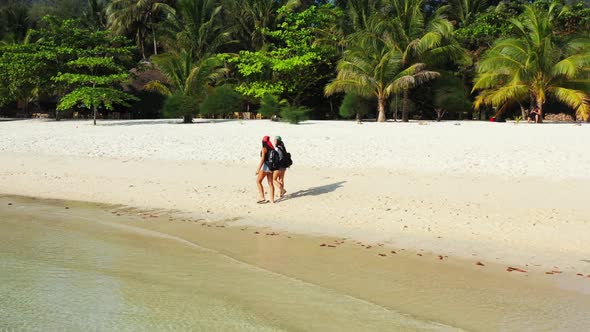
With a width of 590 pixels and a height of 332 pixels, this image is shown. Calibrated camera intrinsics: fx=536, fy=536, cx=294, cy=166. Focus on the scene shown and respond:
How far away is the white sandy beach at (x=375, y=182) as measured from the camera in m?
8.20

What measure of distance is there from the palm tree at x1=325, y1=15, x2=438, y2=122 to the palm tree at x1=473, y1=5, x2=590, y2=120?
3657 mm

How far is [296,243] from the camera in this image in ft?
26.6

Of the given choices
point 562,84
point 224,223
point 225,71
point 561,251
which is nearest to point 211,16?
point 225,71

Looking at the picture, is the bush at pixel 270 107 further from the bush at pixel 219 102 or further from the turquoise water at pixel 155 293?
the turquoise water at pixel 155 293

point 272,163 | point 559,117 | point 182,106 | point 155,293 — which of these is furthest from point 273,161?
point 559,117

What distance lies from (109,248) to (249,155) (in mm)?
8286

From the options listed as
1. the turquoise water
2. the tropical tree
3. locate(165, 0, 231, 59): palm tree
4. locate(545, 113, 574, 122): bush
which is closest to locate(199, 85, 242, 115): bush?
the tropical tree

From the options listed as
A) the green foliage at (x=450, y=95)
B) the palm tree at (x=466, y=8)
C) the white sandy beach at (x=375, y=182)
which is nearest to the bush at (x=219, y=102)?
the white sandy beach at (x=375, y=182)

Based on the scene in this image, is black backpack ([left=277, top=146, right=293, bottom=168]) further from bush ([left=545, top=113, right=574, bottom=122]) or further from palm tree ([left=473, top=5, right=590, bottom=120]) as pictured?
bush ([left=545, top=113, right=574, bottom=122])

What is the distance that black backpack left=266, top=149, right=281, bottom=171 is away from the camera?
34.1 ft

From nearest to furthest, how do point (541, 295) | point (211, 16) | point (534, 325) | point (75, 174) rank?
point (534, 325)
point (541, 295)
point (75, 174)
point (211, 16)

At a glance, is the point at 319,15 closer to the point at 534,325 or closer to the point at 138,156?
the point at 138,156

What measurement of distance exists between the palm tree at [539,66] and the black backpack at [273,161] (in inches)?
821

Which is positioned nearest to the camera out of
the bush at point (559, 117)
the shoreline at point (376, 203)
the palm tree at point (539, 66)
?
the shoreline at point (376, 203)
